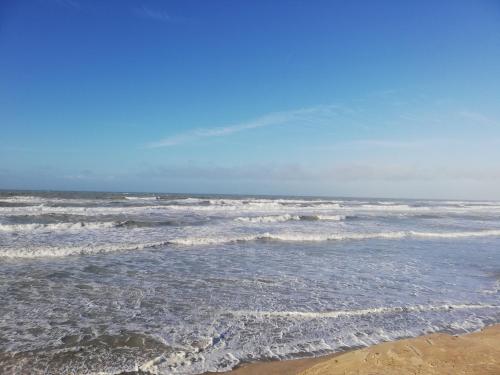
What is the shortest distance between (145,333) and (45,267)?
5.63m

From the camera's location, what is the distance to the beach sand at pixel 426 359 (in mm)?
3260

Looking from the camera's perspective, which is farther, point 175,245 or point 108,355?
point 175,245

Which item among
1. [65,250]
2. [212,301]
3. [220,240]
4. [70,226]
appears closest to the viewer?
[212,301]

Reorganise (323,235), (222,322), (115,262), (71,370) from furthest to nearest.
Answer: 1. (323,235)
2. (115,262)
3. (222,322)
4. (71,370)

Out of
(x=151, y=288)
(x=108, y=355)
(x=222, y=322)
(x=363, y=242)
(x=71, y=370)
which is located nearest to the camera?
(x=71, y=370)

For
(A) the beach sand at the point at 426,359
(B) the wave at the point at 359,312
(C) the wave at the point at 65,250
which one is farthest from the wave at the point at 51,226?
(A) the beach sand at the point at 426,359

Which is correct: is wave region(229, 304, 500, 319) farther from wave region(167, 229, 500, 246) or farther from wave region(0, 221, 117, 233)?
wave region(0, 221, 117, 233)

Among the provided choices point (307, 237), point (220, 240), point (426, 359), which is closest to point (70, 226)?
point (220, 240)

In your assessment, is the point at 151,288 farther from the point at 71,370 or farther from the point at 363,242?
the point at 363,242

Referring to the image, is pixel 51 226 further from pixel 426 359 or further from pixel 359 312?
pixel 426 359

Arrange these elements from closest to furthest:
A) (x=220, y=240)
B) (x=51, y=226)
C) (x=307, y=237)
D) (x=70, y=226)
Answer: (x=220, y=240)
(x=307, y=237)
(x=51, y=226)
(x=70, y=226)

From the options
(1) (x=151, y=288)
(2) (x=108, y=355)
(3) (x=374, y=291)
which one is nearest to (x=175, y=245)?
(1) (x=151, y=288)

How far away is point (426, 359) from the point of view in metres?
3.46

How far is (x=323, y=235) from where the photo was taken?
17.3 m
